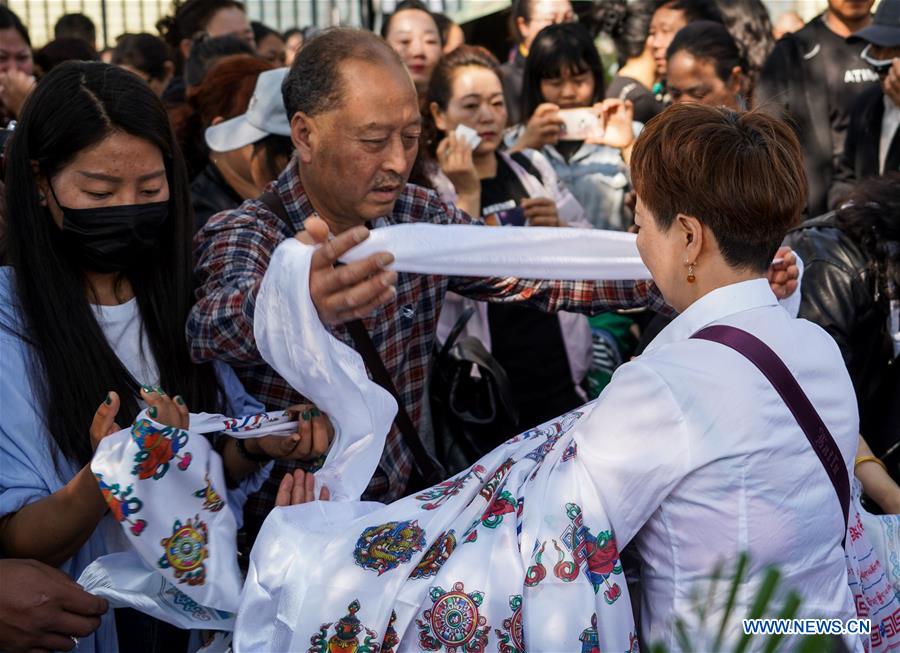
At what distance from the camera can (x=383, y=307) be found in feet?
9.93

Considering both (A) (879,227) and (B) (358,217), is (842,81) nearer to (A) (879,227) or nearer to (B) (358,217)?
(A) (879,227)

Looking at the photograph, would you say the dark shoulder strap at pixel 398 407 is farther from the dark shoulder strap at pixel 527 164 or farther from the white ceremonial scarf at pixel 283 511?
the dark shoulder strap at pixel 527 164

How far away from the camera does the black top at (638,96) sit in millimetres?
6219

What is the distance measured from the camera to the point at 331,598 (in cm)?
223

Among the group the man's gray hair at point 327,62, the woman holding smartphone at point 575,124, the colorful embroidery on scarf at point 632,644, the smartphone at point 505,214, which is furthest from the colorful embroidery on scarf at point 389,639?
the woman holding smartphone at point 575,124

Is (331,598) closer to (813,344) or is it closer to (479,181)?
(813,344)

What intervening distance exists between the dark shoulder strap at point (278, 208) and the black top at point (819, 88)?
3.13 metres

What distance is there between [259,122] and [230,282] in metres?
1.56

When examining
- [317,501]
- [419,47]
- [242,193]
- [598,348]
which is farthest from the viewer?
[419,47]

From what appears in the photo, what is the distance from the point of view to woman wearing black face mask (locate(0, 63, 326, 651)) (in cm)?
241

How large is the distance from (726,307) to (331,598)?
3.24 ft

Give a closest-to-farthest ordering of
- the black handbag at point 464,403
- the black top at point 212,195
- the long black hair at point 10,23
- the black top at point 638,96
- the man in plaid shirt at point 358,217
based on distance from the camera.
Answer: the man in plaid shirt at point 358,217, the black handbag at point 464,403, the black top at point 212,195, the long black hair at point 10,23, the black top at point 638,96

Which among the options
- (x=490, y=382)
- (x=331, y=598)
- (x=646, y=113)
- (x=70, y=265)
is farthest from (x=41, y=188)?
(x=646, y=113)

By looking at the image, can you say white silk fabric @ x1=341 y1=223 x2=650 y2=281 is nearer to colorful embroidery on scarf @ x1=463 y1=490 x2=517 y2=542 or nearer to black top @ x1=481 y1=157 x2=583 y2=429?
colorful embroidery on scarf @ x1=463 y1=490 x2=517 y2=542
